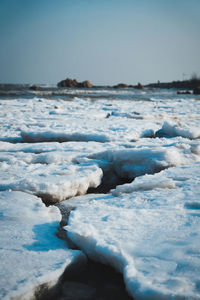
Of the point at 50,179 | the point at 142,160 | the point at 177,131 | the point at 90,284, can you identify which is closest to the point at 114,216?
the point at 90,284

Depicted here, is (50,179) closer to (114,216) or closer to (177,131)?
(114,216)

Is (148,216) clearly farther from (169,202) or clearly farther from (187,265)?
(187,265)

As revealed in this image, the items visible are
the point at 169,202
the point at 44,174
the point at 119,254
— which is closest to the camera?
the point at 119,254

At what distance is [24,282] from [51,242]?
32 centimetres

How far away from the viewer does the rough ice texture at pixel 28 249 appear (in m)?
1.02

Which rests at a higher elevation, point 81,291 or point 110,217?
point 110,217

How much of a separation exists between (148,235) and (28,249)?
1.95 ft

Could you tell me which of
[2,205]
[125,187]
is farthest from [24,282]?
[125,187]

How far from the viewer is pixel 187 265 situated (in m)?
1.07

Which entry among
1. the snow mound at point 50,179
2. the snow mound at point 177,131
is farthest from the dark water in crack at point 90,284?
the snow mound at point 177,131

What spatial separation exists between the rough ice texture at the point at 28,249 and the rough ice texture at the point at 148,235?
134 mm

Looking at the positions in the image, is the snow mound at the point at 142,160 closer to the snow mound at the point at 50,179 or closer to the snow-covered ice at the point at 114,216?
the snow-covered ice at the point at 114,216

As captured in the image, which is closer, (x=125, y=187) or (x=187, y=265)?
(x=187, y=265)

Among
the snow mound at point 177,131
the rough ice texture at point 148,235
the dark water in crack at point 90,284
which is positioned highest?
the snow mound at point 177,131
